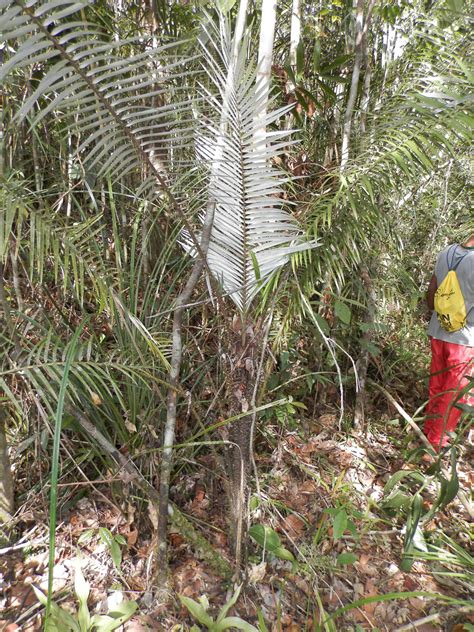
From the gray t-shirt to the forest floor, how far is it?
32.2 inches

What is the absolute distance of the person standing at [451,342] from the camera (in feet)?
6.60

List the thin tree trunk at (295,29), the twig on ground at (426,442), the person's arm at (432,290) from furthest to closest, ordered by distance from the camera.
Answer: the person's arm at (432,290)
the twig on ground at (426,442)
the thin tree trunk at (295,29)

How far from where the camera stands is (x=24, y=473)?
160cm

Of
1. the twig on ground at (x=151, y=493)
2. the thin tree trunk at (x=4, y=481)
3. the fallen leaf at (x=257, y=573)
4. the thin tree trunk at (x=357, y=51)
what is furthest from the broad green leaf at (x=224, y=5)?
the fallen leaf at (x=257, y=573)

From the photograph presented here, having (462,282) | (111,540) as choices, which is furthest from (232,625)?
(462,282)

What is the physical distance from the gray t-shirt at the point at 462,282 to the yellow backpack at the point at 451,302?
0.02 meters

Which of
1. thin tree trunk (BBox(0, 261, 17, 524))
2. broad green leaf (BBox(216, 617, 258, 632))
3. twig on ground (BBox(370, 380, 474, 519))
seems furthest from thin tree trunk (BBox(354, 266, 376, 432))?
thin tree trunk (BBox(0, 261, 17, 524))

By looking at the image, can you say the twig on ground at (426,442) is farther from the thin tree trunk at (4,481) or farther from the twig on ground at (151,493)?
the thin tree trunk at (4,481)

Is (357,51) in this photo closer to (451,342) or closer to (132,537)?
(451,342)

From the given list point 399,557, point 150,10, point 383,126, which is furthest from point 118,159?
point 399,557

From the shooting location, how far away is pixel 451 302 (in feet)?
6.70

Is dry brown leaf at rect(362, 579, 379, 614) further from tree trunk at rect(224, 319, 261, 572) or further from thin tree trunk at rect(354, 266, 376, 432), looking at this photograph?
thin tree trunk at rect(354, 266, 376, 432)

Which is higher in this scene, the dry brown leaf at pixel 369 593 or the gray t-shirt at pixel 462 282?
the gray t-shirt at pixel 462 282

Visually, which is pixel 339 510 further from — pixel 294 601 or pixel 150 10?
pixel 150 10
